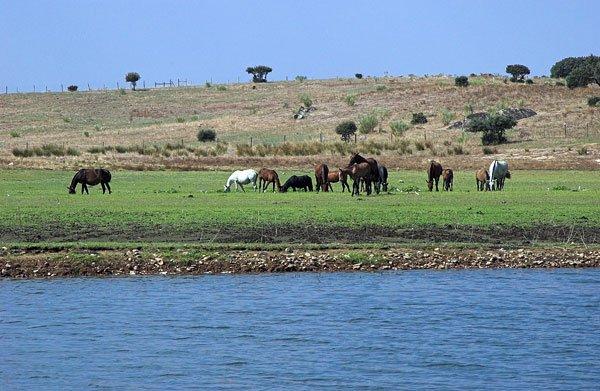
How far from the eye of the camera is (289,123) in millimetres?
95000

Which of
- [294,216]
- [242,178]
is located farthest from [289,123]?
[294,216]

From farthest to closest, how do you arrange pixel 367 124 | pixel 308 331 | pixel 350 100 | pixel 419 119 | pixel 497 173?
pixel 350 100 < pixel 419 119 < pixel 367 124 < pixel 497 173 < pixel 308 331

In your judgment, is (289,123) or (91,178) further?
(289,123)

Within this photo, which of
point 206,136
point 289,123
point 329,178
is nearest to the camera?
point 329,178

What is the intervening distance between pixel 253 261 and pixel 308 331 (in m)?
5.56

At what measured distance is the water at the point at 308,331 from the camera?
1544 cm

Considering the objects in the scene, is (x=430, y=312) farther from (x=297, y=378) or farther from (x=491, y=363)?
(x=297, y=378)

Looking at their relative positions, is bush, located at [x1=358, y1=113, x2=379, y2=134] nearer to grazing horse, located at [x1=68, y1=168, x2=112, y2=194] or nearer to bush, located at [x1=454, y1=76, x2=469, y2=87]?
bush, located at [x1=454, y1=76, x2=469, y2=87]

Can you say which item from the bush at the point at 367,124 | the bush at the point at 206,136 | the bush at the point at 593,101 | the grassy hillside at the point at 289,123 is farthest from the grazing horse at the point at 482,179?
the bush at the point at 593,101

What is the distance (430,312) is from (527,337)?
2.26m

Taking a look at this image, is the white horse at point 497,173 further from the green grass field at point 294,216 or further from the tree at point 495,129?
the tree at point 495,129

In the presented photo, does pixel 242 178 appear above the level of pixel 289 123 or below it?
below

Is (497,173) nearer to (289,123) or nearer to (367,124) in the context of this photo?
(367,124)

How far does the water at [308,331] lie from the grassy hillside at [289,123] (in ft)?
112
